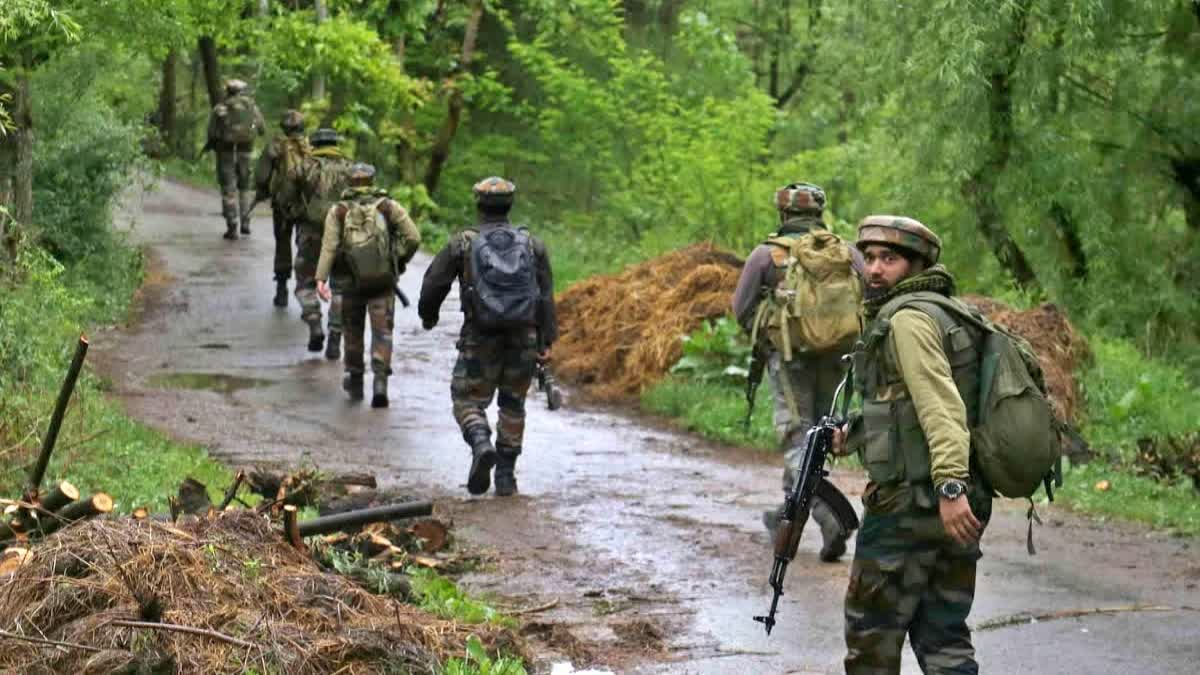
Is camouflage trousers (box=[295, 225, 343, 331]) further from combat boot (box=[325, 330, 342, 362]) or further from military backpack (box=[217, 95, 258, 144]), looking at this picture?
military backpack (box=[217, 95, 258, 144])

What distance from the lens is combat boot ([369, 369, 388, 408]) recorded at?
52.1 ft

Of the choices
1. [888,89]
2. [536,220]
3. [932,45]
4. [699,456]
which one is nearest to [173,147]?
[536,220]

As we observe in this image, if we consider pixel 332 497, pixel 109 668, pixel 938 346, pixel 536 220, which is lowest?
pixel 536 220

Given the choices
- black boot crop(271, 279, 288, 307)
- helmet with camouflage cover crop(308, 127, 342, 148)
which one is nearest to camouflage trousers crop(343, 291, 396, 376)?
helmet with camouflage cover crop(308, 127, 342, 148)

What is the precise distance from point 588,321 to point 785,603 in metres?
10.5

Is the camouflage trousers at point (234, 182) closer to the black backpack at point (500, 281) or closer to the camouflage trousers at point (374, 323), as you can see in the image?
the camouflage trousers at point (374, 323)

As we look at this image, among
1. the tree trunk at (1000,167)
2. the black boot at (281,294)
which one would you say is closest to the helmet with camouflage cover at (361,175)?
the black boot at (281,294)

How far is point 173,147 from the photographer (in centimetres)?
4056

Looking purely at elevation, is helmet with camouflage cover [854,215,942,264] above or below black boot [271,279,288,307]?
above

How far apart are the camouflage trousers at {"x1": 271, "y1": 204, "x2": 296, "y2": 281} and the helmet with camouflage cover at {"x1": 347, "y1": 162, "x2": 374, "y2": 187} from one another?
334cm

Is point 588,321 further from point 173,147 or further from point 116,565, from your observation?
point 173,147

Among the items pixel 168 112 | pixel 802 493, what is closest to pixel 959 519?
pixel 802 493

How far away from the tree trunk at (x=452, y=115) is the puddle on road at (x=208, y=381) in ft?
54.1

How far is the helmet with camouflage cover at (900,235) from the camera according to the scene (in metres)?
6.49
